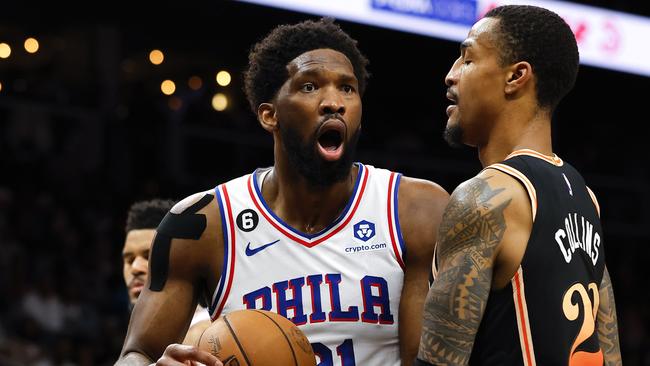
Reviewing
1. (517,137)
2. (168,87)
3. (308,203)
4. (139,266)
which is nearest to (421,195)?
(308,203)

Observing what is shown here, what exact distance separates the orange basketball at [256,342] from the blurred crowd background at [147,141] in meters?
5.66

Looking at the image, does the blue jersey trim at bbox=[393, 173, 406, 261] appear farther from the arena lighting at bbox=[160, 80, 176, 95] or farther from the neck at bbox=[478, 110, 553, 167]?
the arena lighting at bbox=[160, 80, 176, 95]

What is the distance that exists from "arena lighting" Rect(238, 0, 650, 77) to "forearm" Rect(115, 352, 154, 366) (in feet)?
16.5

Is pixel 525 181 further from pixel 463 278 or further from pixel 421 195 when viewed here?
pixel 421 195

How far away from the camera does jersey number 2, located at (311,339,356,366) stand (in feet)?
12.0

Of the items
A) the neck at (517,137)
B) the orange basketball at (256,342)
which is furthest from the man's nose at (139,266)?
the neck at (517,137)

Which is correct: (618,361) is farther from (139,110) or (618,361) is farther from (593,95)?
(593,95)

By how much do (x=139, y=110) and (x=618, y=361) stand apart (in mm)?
9076

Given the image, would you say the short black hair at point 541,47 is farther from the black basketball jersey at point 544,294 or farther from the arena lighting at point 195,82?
the arena lighting at point 195,82

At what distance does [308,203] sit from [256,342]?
76cm

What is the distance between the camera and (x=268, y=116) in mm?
3973

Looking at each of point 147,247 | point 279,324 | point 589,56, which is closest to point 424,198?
point 279,324

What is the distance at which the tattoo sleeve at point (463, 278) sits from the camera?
113 inches

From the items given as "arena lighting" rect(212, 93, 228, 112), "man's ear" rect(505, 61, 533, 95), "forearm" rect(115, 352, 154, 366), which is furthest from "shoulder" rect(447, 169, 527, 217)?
"arena lighting" rect(212, 93, 228, 112)
